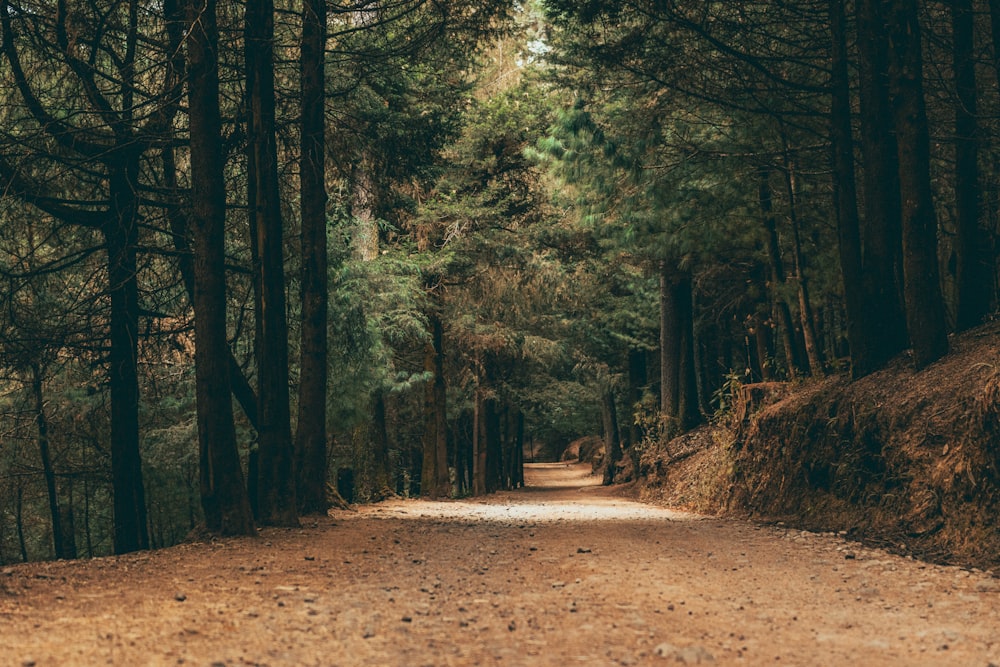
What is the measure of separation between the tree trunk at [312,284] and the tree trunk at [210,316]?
2480mm


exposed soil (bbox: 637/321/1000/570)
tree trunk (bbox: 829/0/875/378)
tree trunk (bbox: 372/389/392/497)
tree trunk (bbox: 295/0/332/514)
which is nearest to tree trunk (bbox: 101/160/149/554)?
tree trunk (bbox: 295/0/332/514)

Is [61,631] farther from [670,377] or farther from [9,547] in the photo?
[9,547]

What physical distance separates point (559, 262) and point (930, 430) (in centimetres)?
1656

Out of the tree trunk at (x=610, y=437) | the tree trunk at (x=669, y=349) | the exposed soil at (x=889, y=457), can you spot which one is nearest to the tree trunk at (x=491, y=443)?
the tree trunk at (x=610, y=437)

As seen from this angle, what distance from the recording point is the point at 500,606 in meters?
5.71

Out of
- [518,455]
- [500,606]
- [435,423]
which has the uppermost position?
[435,423]

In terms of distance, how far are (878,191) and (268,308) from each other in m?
7.86

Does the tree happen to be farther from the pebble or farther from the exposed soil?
the exposed soil

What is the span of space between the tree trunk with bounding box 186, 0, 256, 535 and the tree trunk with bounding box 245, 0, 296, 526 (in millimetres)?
1259

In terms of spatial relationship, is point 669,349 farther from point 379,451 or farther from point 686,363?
point 379,451

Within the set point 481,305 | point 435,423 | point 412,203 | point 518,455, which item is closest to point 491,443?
point 435,423

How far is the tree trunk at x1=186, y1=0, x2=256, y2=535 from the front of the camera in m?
9.09

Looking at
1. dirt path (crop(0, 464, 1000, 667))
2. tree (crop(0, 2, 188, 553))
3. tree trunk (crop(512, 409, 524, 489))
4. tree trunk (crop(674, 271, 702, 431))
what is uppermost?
tree (crop(0, 2, 188, 553))

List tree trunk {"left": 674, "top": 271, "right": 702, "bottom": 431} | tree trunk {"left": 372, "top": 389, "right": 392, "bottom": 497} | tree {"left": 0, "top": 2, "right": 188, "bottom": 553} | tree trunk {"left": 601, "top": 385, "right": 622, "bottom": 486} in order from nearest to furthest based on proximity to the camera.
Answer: tree {"left": 0, "top": 2, "right": 188, "bottom": 553}, tree trunk {"left": 372, "top": 389, "right": 392, "bottom": 497}, tree trunk {"left": 674, "top": 271, "right": 702, "bottom": 431}, tree trunk {"left": 601, "top": 385, "right": 622, "bottom": 486}
